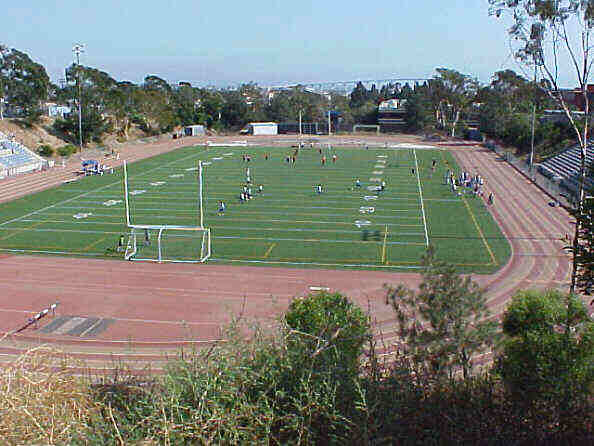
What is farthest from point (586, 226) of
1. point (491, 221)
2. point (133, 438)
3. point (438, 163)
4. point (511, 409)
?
point (438, 163)

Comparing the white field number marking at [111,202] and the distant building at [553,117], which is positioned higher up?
the distant building at [553,117]

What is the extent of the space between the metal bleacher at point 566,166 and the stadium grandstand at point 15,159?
143 feet

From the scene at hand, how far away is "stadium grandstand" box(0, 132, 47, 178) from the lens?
166ft

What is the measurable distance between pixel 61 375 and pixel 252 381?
2344 mm

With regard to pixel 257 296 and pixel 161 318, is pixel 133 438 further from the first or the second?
pixel 257 296

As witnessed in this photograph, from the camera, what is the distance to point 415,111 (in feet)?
306

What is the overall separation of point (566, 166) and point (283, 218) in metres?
28.6

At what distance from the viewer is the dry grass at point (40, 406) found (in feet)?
21.0

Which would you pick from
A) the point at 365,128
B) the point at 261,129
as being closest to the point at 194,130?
the point at 261,129

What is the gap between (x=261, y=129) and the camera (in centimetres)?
9556

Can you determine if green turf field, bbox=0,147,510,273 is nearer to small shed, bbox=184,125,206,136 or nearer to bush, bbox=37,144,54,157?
bush, bbox=37,144,54,157

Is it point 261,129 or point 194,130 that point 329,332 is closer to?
point 194,130

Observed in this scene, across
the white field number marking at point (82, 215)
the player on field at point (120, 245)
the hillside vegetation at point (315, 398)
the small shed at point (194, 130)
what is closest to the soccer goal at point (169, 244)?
the player on field at point (120, 245)

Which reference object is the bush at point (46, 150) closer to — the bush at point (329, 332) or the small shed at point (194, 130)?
the small shed at point (194, 130)
